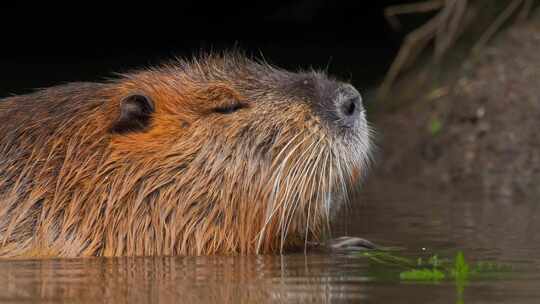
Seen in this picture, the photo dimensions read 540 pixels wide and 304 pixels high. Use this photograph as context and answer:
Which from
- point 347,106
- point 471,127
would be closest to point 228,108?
point 347,106

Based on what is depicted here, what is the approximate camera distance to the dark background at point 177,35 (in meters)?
10.7

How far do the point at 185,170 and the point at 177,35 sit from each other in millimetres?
7396

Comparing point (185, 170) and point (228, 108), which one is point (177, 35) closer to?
point (228, 108)

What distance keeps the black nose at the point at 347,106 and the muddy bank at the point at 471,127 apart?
2.54m

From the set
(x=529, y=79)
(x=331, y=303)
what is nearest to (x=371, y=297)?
(x=331, y=303)

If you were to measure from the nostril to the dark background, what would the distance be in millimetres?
5780

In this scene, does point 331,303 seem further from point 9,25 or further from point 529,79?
point 9,25

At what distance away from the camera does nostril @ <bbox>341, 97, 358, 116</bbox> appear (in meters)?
4.51

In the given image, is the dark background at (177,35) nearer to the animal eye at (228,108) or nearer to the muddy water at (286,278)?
the muddy water at (286,278)

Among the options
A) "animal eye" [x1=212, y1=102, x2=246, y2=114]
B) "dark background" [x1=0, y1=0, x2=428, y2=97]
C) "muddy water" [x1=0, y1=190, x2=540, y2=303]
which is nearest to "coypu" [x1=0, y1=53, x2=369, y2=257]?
"animal eye" [x1=212, y1=102, x2=246, y2=114]

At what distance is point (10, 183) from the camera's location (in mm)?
4555

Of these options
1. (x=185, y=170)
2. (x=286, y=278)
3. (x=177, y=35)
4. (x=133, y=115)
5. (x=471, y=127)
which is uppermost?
(x=177, y=35)

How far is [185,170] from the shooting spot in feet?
14.6

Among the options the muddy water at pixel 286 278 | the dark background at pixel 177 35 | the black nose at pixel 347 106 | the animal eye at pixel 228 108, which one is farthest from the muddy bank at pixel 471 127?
the animal eye at pixel 228 108
